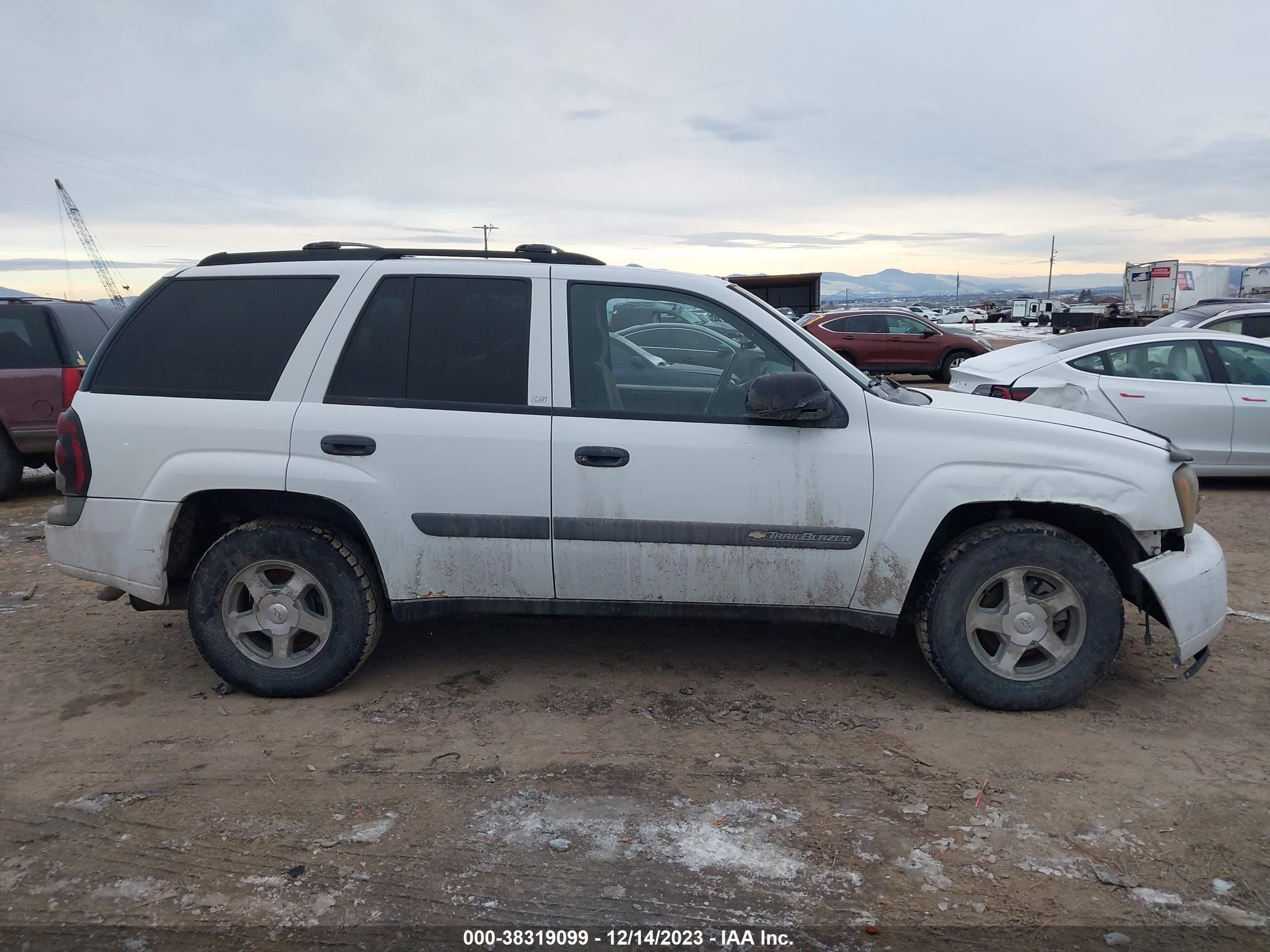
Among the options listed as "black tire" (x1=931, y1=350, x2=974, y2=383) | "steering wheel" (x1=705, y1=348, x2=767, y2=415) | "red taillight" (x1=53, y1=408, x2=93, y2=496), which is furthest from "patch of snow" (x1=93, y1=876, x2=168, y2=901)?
"black tire" (x1=931, y1=350, x2=974, y2=383)

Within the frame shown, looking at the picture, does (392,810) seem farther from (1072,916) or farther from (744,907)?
(1072,916)

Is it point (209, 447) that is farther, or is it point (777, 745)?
point (209, 447)

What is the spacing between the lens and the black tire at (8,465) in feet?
26.4

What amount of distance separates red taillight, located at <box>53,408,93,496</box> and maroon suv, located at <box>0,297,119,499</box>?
4685mm

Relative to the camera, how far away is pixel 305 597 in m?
3.96

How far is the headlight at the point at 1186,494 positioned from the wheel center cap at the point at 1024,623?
2.27 ft

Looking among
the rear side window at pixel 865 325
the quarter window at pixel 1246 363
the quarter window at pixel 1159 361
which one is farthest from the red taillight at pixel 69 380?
the rear side window at pixel 865 325

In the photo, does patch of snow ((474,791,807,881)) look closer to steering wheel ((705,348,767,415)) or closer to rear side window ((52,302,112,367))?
steering wheel ((705,348,767,415))

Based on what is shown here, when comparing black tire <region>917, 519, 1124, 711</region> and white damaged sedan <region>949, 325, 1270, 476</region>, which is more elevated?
white damaged sedan <region>949, 325, 1270, 476</region>

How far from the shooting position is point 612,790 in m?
3.23

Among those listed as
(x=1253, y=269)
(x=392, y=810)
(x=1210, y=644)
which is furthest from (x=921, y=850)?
(x=1253, y=269)

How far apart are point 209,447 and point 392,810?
172cm

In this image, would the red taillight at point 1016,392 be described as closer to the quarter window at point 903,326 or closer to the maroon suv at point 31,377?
the maroon suv at point 31,377

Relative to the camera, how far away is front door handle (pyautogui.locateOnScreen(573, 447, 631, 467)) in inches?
146
